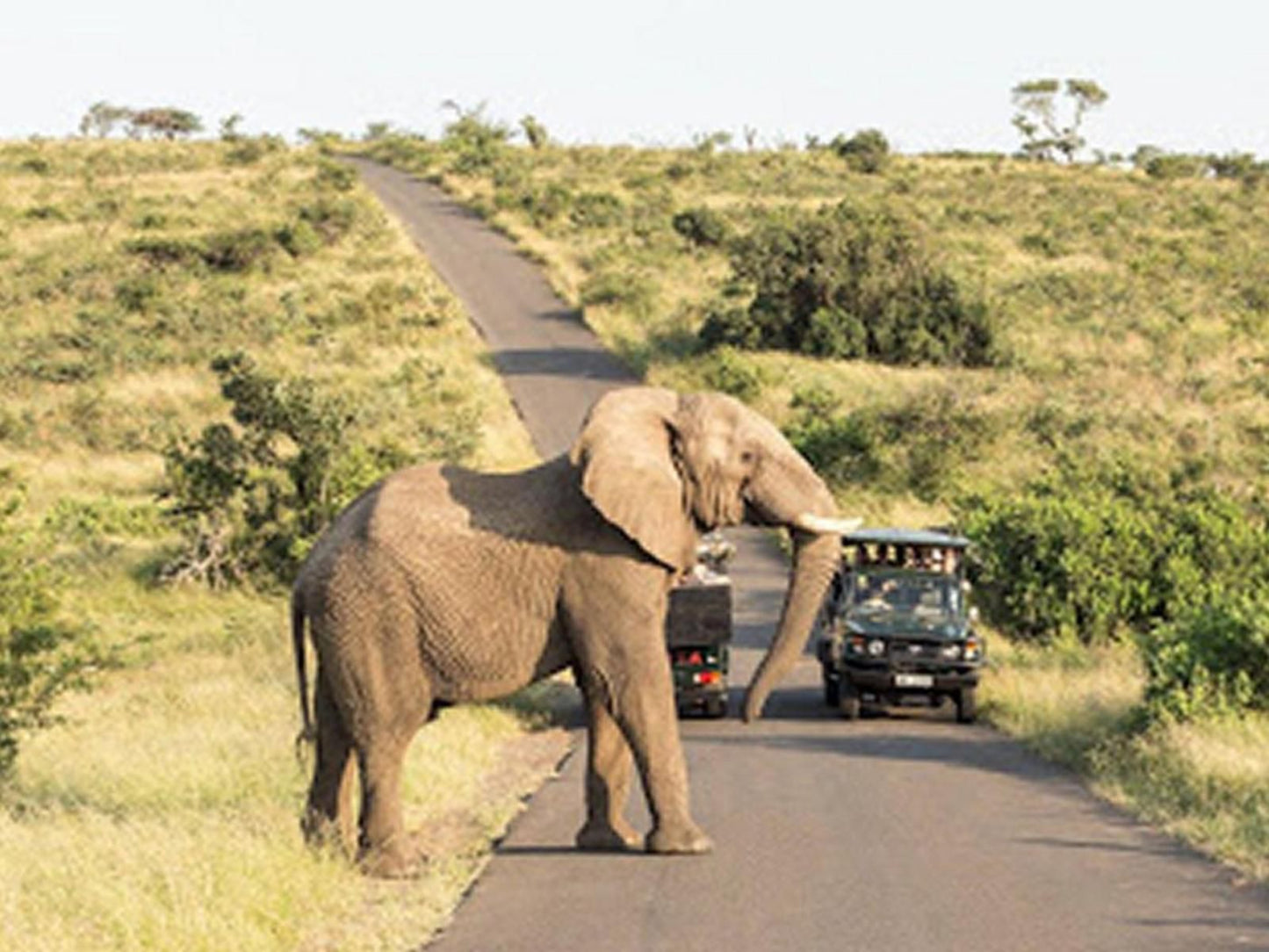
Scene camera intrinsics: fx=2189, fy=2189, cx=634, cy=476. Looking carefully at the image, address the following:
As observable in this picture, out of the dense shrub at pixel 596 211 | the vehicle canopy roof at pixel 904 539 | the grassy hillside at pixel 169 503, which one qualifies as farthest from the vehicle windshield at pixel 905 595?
the dense shrub at pixel 596 211

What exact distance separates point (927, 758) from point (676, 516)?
683 centimetres

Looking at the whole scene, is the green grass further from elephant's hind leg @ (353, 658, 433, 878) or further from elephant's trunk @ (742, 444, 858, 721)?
elephant's hind leg @ (353, 658, 433, 878)

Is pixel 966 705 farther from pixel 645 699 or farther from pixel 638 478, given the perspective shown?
pixel 638 478

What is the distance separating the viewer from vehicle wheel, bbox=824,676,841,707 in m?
23.2

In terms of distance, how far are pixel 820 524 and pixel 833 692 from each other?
10195 mm

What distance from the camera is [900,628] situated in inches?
891

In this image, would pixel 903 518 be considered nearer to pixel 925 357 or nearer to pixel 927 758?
pixel 925 357

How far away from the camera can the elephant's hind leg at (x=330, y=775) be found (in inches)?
543

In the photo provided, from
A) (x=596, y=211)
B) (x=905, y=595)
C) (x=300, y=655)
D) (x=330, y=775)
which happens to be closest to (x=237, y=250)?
(x=596, y=211)

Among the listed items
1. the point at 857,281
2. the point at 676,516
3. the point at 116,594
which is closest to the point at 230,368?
the point at 116,594

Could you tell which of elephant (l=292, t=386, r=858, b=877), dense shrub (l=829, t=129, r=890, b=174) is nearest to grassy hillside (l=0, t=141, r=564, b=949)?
elephant (l=292, t=386, r=858, b=877)

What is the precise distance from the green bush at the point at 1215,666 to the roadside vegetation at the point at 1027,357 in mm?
33

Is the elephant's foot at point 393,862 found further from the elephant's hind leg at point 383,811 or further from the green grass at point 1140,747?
the green grass at point 1140,747

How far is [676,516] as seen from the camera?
529 inches
